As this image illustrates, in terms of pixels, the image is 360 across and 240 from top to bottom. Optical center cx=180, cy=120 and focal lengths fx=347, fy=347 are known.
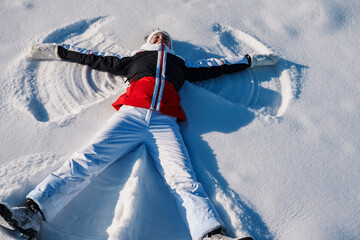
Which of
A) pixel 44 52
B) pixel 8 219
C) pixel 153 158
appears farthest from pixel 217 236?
pixel 44 52

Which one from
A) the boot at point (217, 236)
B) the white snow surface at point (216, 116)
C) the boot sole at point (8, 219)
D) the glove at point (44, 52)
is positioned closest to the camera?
the boot sole at point (8, 219)

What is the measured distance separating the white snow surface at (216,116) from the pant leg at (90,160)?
0.44 ft

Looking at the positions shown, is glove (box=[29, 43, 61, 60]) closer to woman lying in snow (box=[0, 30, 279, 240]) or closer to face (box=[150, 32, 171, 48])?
woman lying in snow (box=[0, 30, 279, 240])

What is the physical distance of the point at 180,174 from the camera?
2.40 meters

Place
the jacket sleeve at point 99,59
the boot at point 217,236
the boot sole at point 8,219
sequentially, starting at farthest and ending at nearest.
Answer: the jacket sleeve at point 99,59
the boot at point 217,236
the boot sole at point 8,219

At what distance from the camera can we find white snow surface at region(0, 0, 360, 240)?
238cm

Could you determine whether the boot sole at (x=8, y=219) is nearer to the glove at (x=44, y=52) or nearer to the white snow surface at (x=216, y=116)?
the white snow surface at (x=216, y=116)

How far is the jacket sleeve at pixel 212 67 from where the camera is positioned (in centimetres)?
306

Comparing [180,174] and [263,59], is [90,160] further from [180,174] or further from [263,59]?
[263,59]

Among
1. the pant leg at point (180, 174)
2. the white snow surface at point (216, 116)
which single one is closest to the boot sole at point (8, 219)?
the white snow surface at point (216, 116)

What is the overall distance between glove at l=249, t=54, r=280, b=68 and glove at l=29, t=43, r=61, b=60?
179 cm

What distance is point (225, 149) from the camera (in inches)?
108

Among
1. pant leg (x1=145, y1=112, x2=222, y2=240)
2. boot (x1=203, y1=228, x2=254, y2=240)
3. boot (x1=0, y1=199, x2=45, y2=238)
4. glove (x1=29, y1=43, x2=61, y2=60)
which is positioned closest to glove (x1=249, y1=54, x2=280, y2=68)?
Answer: pant leg (x1=145, y1=112, x2=222, y2=240)

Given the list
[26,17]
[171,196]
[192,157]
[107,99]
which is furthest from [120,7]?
[171,196]
